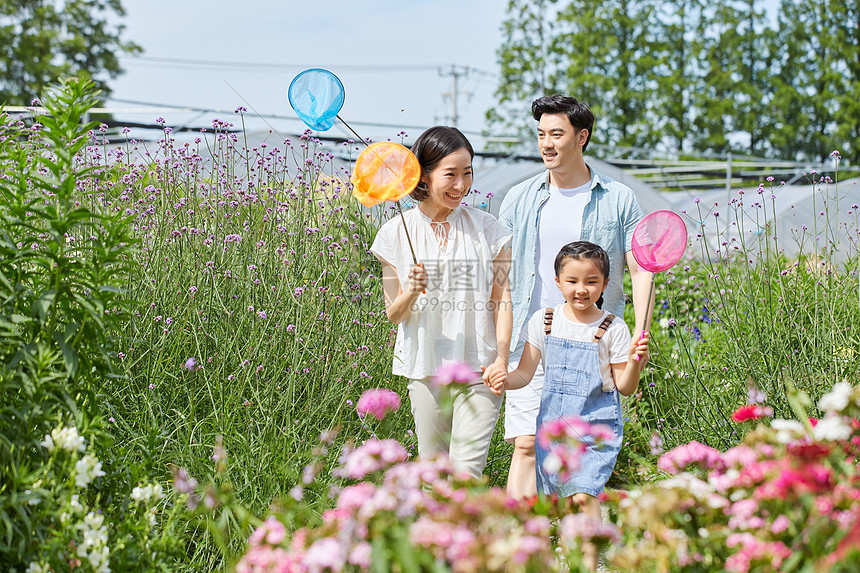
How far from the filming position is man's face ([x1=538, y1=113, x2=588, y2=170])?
3051mm

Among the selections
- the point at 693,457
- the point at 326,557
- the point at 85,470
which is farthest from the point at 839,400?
the point at 85,470

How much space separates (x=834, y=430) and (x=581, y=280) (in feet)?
4.13

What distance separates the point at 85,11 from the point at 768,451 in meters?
26.0

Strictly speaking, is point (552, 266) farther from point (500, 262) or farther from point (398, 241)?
point (398, 241)

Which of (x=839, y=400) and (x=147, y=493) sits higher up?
(x=839, y=400)

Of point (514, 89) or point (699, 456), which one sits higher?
point (514, 89)

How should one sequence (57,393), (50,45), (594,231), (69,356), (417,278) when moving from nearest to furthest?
(69,356)
(57,393)
(417,278)
(594,231)
(50,45)

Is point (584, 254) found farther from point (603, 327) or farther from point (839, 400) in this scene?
point (839, 400)

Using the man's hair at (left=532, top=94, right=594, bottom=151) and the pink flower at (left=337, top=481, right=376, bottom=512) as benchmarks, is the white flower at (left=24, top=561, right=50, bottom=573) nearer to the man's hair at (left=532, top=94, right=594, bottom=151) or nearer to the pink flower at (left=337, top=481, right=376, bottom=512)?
the pink flower at (left=337, top=481, right=376, bottom=512)

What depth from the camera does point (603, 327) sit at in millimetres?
2764

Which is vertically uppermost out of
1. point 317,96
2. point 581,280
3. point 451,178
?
point 317,96

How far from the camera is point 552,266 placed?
303cm

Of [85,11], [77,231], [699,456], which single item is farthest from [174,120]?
[85,11]

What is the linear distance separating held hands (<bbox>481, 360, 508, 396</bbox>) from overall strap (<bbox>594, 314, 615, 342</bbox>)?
36cm
